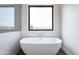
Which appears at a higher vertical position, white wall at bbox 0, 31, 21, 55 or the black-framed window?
the black-framed window

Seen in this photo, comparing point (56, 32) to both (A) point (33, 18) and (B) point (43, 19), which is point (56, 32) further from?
(A) point (33, 18)

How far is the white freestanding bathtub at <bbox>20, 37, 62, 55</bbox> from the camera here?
166 centimetres

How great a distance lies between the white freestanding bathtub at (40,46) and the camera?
1659 mm

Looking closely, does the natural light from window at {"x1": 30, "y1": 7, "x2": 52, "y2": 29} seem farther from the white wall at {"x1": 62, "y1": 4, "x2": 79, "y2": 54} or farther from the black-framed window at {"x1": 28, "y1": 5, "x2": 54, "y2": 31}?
the white wall at {"x1": 62, "y1": 4, "x2": 79, "y2": 54}

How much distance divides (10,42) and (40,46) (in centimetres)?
50

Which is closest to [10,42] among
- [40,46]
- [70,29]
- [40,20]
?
[40,46]

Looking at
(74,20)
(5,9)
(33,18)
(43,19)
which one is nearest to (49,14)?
(43,19)

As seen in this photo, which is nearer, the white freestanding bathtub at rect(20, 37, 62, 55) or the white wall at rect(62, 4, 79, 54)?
the white wall at rect(62, 4, 79, 54)

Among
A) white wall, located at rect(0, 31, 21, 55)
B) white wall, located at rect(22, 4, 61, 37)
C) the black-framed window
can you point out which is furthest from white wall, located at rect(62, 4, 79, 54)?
white wall, located at rect(0, 31, 21, 55)

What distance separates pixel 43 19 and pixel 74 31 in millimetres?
509

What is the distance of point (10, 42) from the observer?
64.9 inches

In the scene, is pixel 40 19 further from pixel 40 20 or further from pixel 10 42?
pixel 10 42

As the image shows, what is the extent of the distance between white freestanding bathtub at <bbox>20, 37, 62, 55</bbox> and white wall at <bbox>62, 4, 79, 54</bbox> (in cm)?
14

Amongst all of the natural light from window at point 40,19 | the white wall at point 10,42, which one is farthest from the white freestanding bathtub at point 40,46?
the natural light from window at point 40,19
